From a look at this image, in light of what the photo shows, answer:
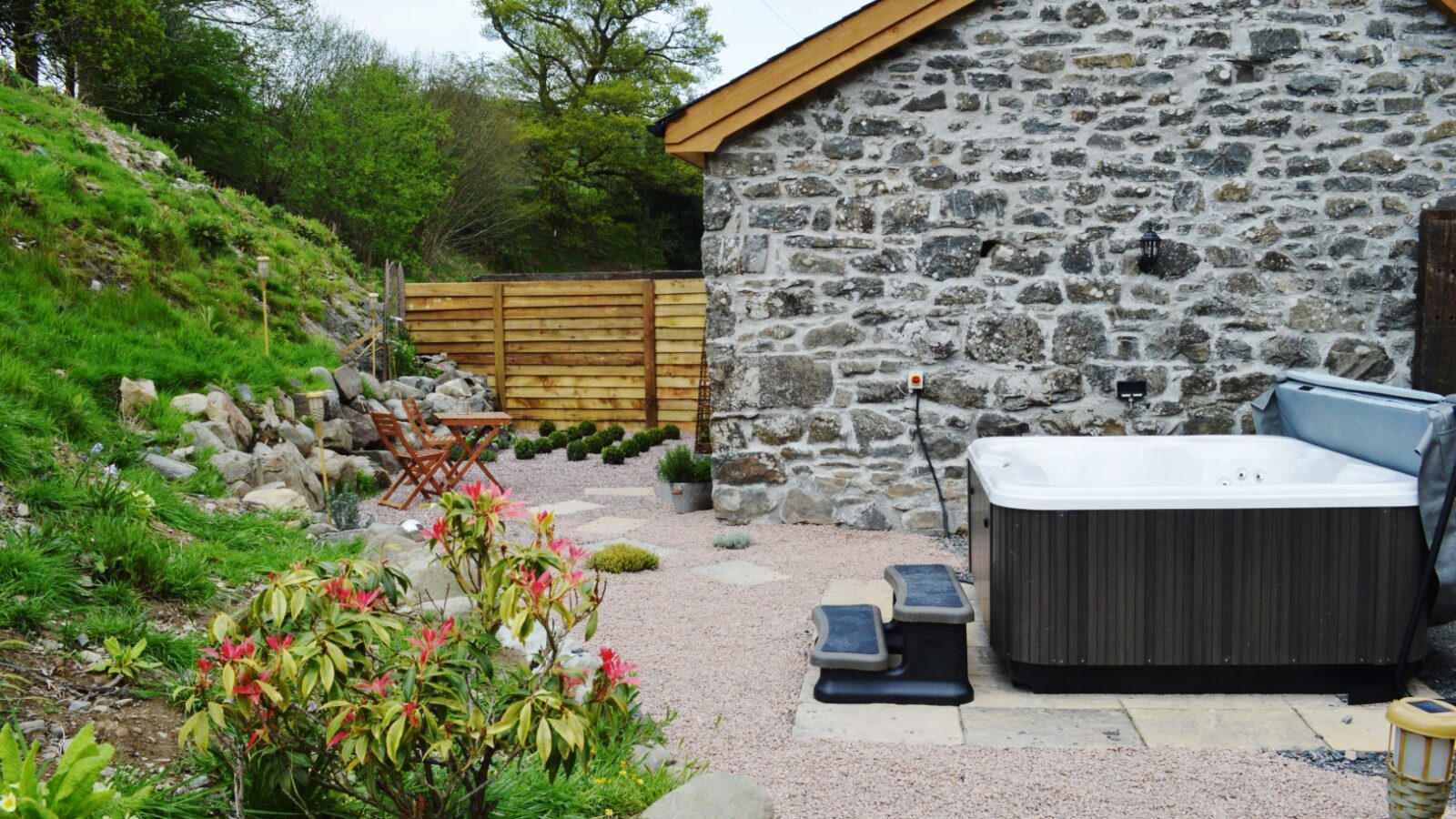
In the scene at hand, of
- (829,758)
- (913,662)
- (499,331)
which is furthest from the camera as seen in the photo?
(499,331)

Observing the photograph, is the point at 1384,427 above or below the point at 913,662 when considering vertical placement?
above

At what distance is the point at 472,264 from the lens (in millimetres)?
22328

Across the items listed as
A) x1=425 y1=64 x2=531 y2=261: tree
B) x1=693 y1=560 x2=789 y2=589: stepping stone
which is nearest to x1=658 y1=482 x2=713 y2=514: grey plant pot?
x1=693 y1=560 x2=789 y2=589: stepping stone

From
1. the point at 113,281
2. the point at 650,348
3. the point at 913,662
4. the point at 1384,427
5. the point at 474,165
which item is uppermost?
the point at 474,165

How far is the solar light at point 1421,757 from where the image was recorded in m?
2.28

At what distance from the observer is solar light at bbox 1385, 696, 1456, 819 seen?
7.48 ft

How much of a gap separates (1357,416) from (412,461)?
5687 millimetres

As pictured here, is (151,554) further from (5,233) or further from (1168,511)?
(5,233)

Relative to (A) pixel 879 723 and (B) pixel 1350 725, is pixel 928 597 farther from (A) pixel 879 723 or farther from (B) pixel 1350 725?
(B) pixel 1350 725

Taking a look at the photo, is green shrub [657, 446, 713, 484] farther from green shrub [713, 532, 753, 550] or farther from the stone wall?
green shrub [713, 532, 753, 550]

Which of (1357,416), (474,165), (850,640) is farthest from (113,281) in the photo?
(474,165)

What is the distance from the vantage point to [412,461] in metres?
7.30

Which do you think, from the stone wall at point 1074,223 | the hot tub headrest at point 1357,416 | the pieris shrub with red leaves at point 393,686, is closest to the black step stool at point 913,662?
the pieris shrub with red leaves at point 393,686

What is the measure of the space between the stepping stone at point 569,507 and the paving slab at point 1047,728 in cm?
417
